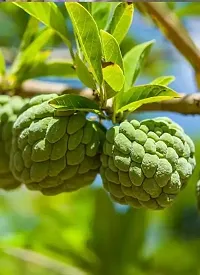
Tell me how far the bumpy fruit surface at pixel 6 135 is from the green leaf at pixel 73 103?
23 cm

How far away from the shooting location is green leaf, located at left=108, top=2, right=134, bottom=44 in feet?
4.58

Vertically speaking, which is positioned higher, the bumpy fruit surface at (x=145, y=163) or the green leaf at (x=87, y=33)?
the green leaf at (x=87, y=33)

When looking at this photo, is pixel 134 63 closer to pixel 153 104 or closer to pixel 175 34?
pixel 153 104

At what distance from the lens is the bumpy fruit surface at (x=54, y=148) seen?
141 centimetres

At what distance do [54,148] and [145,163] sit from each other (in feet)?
0.60

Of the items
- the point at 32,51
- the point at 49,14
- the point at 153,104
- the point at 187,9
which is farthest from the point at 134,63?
the point at 187,9

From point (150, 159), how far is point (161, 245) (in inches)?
42.4

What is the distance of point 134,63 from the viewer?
154cm

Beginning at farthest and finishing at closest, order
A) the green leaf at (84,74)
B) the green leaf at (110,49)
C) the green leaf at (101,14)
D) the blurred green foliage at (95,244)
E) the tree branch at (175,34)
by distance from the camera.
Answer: the blurred green foliage at (95,244) < the tree branch at (175,34) < the green leaf at (101,14) < the green leaf at (84,74) < the green leaf at (110,49)

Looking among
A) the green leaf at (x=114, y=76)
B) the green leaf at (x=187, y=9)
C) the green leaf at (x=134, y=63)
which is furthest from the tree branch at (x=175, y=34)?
the green leaf at (x=187, y=9)

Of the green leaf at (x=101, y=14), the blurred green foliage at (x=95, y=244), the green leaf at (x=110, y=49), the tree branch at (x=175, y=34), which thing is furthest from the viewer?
the blurred green foliage at (x=95, y=244)

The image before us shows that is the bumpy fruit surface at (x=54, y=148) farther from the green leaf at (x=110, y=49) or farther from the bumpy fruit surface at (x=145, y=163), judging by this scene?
the green leaf at (x=110, y=49)

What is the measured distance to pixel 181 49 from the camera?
171 centimetres

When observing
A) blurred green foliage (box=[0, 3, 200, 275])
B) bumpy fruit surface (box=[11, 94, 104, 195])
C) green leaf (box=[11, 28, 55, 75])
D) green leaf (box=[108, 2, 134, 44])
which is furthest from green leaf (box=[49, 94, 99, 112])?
blurred green foliage (box=[0, 3, 200, 275])
